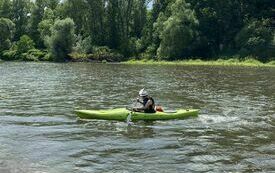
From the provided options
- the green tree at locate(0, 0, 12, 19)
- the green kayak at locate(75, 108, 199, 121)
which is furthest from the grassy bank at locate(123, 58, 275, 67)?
the green tree at locate(0, 0, 12, 19)

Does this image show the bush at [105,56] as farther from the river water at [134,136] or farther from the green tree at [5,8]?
the river water at [134,136]

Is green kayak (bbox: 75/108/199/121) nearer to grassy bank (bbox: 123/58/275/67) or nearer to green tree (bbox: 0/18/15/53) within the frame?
grassy bank (bbox: 123/58/275/67)

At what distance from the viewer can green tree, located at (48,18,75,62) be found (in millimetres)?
90688

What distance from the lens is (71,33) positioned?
91.7 m

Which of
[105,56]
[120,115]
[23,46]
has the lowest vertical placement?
[120,115]

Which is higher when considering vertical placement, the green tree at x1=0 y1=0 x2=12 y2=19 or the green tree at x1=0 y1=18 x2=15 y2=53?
the green tree at x1=0 y1=0 x2=12 y2=19

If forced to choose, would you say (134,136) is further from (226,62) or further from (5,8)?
(5,8)

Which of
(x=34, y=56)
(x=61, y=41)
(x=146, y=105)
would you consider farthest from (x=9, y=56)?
(x=146, y=105)

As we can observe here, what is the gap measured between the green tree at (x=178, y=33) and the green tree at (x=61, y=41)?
19415mm

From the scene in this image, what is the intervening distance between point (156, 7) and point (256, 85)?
6482 centimetres

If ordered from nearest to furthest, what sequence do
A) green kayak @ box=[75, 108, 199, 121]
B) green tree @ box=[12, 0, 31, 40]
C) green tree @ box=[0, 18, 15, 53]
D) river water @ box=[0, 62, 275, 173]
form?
1. river water @ box=[0, 62, 275, 173]
2. green kayak @ box=[75, 108, 199, 121]
3. green tree @ box=[0, 18, 15, 53]
4. green tree @ box=[12, 0, 31, 40]

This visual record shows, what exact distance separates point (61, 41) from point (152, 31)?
19779 mm

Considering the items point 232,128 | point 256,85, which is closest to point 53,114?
point 232,128

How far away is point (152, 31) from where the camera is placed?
321 ft
